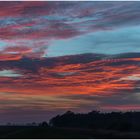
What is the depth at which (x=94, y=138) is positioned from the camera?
62094 millimetres

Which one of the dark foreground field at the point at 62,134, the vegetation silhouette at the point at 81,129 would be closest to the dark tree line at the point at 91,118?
the vegetation silhouette at the point at 81,129

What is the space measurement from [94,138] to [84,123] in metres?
Result: 48.9

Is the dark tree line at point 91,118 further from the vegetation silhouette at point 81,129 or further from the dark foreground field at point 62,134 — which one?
the dark foreground field at point 62,134

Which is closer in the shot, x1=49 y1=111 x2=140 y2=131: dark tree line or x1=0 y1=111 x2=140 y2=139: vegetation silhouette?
x1=0 y1=111 x2=140 y2=139: vegetation silhouette

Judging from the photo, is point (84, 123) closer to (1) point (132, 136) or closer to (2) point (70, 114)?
(2) point (70, 114)

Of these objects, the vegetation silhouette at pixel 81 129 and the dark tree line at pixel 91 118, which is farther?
the dark tree line at pixel 91 118

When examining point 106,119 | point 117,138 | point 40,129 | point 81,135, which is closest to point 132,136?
point 117,138

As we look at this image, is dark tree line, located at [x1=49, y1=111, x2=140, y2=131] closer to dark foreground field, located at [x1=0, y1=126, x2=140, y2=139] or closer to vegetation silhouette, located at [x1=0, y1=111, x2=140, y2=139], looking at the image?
vegetation silhouette, located at [x1=0, y1=111, x2=140, y2=139]

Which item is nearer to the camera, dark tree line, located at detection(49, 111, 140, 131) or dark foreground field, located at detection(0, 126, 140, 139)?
dark foreground field, located at detection(0, 126, 140, 139)

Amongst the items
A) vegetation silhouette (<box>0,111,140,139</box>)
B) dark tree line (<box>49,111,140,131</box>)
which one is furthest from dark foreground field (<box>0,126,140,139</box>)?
dark tree line (<box>49,111,140,131</box>)

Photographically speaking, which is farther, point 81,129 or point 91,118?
point 91,118

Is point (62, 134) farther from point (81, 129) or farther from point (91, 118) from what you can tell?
point (91, 118)

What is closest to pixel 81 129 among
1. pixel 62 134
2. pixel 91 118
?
pixel 62 134

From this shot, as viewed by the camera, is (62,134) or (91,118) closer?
(62,134)
